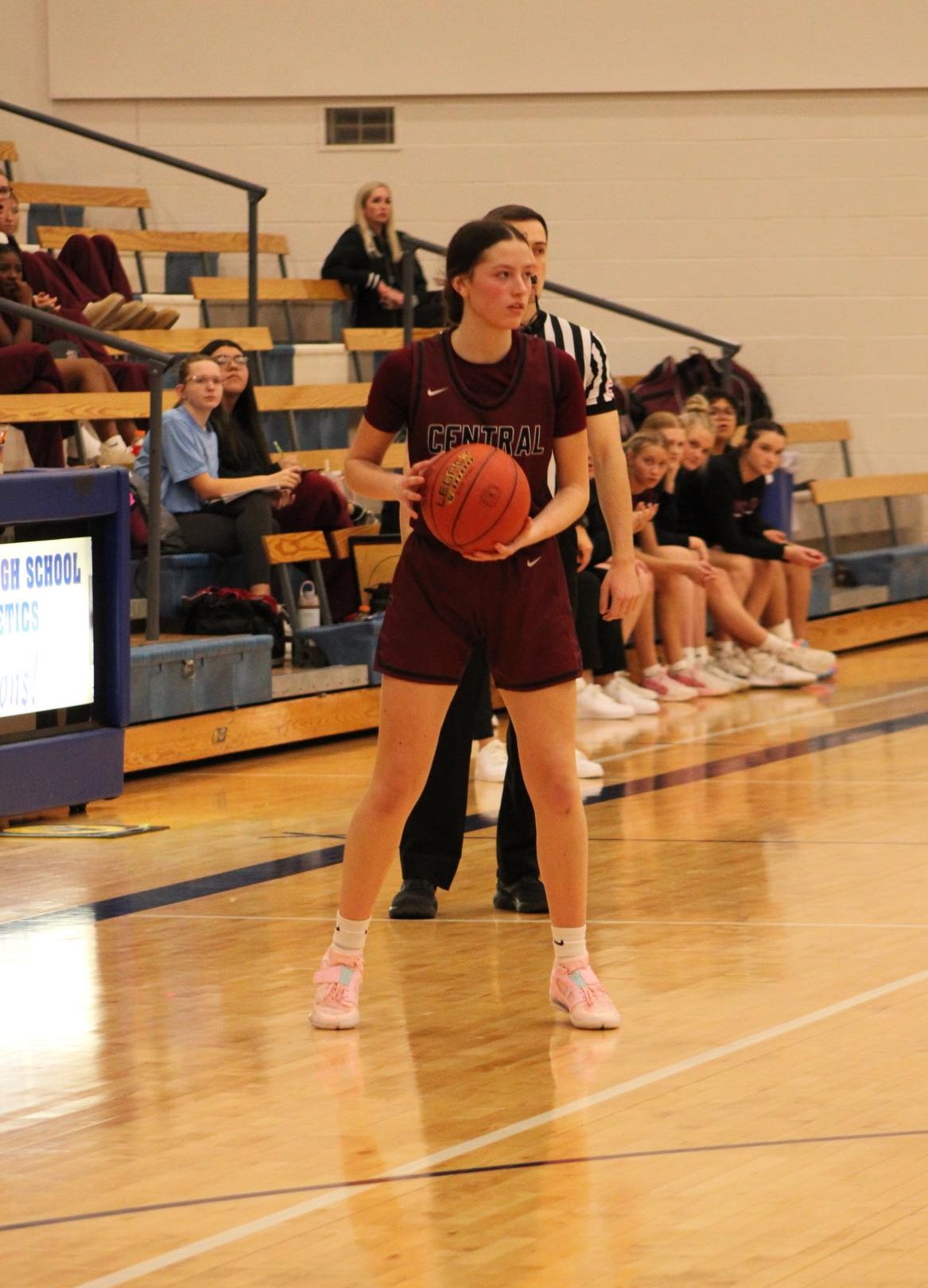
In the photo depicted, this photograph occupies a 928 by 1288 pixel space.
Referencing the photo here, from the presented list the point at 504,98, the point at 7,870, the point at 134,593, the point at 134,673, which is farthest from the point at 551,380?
the point at 504,98

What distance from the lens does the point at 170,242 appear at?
1239 cm

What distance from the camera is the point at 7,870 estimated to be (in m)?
5.91

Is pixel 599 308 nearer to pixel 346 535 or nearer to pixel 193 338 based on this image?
pixel 193 338

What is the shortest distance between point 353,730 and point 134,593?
1020 millimetres

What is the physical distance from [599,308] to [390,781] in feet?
29.1

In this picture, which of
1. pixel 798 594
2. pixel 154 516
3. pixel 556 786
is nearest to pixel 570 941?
pixel 556 786

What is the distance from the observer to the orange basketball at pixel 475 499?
12.6ft

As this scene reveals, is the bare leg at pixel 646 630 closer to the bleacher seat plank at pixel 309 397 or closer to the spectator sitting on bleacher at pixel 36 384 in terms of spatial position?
the bleacher seat plank at pixel 309 397

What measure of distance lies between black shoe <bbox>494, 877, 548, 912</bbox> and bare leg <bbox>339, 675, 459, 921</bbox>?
106 centimetres

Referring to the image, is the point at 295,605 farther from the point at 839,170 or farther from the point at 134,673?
the point at 839,170

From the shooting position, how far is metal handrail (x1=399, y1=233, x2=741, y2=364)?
1087 cm

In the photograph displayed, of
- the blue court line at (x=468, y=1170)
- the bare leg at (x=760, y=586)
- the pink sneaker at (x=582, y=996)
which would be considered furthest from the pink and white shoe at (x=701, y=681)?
the blue court line at (x=468, y=1170)

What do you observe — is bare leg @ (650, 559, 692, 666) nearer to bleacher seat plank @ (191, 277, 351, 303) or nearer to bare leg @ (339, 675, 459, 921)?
bleacher seat plank @ (191, 277, 351, 303)

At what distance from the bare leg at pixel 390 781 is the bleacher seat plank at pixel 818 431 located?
896 cm
